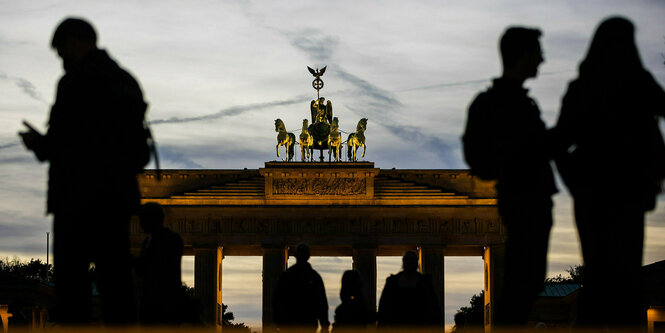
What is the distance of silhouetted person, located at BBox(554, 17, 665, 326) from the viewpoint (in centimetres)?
1115

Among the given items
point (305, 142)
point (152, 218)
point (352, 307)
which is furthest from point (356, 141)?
point (152, 218)

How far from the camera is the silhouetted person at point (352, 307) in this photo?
1781 cm

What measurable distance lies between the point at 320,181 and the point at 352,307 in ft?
191

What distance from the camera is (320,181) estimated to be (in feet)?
250

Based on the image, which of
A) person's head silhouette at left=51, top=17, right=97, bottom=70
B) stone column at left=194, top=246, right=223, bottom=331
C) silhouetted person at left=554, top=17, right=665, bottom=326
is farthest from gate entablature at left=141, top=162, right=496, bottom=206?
silhouetted person at left=554, top=17, right=665, bottom=326

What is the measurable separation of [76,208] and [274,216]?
64152mm

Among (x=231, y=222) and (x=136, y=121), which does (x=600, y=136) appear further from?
(x=231, y=222)

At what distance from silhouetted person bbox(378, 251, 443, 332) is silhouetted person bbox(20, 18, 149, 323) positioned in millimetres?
5628

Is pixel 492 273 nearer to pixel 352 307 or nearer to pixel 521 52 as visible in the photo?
pixel 352 307

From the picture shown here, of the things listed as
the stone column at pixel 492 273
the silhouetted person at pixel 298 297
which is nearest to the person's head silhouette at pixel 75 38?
the silhouetted person at pixel 298 297

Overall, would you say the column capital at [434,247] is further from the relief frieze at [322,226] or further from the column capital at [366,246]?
the column capital at [366,246]

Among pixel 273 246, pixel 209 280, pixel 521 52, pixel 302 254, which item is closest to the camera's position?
pixel 521 52

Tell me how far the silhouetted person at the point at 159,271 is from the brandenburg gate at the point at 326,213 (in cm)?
5928

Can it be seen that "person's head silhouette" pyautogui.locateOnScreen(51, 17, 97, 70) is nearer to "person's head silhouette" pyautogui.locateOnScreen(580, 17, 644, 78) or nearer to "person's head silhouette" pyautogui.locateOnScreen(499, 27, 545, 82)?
"person's head silhouette" pyautogui.locateOnScreen(499, 27, 545, 82)
